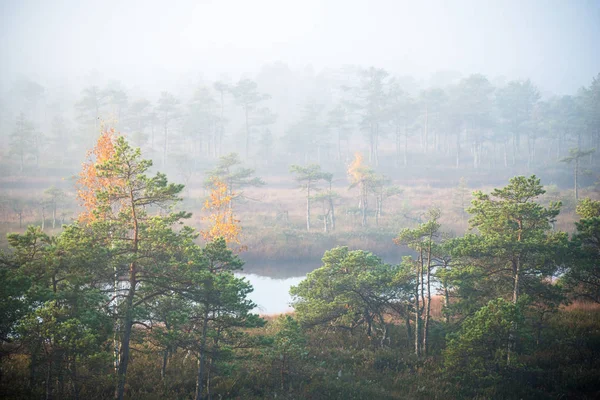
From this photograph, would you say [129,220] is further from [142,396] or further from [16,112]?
[16,112]

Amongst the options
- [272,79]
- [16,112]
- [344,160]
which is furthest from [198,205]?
[16,112]

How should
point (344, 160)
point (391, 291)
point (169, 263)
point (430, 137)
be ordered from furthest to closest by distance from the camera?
1. point (430, 137)
2. point (344, 160)
3. point (391, 291)
4. point (169, 263)

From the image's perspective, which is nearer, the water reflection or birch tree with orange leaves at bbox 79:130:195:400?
birch tree with orange leaves at bbox 79:130:195:400

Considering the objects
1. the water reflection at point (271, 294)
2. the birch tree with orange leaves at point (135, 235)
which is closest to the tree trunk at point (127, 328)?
the birch tree with orange leaves at point (135, 235)

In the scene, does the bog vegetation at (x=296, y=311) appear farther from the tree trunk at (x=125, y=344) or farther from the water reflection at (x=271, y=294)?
the water reflection at (x=271, y=294)

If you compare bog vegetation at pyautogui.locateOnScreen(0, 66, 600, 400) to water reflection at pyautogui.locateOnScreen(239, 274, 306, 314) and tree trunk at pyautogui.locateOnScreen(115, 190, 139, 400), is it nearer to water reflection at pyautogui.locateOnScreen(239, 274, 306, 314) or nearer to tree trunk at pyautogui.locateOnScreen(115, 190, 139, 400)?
tree trunk at pyautogui.locateOnScreen(115, 190, 139, 400)

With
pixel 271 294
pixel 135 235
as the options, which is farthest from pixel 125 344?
pixel 271 294

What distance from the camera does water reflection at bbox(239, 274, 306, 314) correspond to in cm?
2512

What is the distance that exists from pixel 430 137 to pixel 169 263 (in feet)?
320

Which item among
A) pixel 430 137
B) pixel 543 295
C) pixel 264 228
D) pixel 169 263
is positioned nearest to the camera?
Answer: pixel 169 263

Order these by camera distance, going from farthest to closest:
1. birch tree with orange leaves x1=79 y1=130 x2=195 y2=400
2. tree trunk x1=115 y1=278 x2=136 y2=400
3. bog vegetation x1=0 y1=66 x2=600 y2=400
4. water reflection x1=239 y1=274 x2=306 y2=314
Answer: water reflection x1=239 y1=274 x2=306 y2=314 < birch tree with orange leaves x1=79 y1=130 x2=195 y2=400 < tree trunk x1=115 y1=278 x2=136 y2=400 < bog vegetation x1=0 y1=66 x2=600 y2=400

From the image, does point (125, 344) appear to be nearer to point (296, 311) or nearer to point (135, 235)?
point (135, 235)

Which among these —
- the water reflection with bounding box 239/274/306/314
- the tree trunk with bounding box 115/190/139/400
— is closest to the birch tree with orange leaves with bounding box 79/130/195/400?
the tree trunk with bounding box 115/190/139/400

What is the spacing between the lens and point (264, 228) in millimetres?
41688
